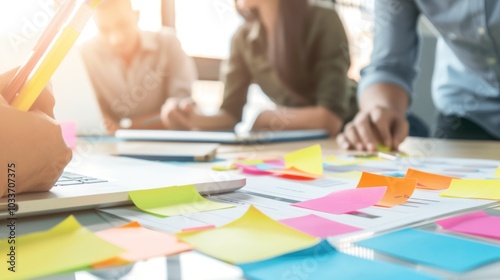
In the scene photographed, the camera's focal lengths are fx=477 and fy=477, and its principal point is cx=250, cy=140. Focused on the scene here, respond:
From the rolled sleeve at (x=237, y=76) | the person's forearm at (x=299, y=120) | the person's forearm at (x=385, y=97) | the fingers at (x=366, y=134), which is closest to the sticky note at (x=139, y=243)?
the fingers at (x=366, y=134)

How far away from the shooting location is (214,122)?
1352mm

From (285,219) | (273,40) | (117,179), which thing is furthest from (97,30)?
(285,219)

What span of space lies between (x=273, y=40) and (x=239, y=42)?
0.68 ft

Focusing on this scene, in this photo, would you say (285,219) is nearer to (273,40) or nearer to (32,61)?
(32,61)

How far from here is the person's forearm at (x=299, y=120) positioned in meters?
1.24

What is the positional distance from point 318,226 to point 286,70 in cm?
121

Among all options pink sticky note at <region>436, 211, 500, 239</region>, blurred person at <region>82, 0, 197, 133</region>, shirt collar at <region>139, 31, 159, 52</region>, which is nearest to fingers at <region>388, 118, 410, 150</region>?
pink sticky note at <region>436, 211, 500, 239</region>

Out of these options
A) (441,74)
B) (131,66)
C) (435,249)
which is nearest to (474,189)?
(435,249)

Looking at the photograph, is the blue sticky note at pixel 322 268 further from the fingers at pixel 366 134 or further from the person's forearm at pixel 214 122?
the person's forearm at pixel 214 122

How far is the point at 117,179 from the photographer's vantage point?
1.26 ft

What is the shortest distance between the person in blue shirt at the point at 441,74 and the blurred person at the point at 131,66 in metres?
0.88

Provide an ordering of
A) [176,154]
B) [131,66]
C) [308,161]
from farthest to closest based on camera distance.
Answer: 1. [131,66]
2. [176,154]
3. [308,161]

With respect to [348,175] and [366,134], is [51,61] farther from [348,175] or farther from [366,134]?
[366,134]

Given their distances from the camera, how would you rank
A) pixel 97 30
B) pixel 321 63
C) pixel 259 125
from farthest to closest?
pixel 97 30
pixel 321 63
pixel 259 125
